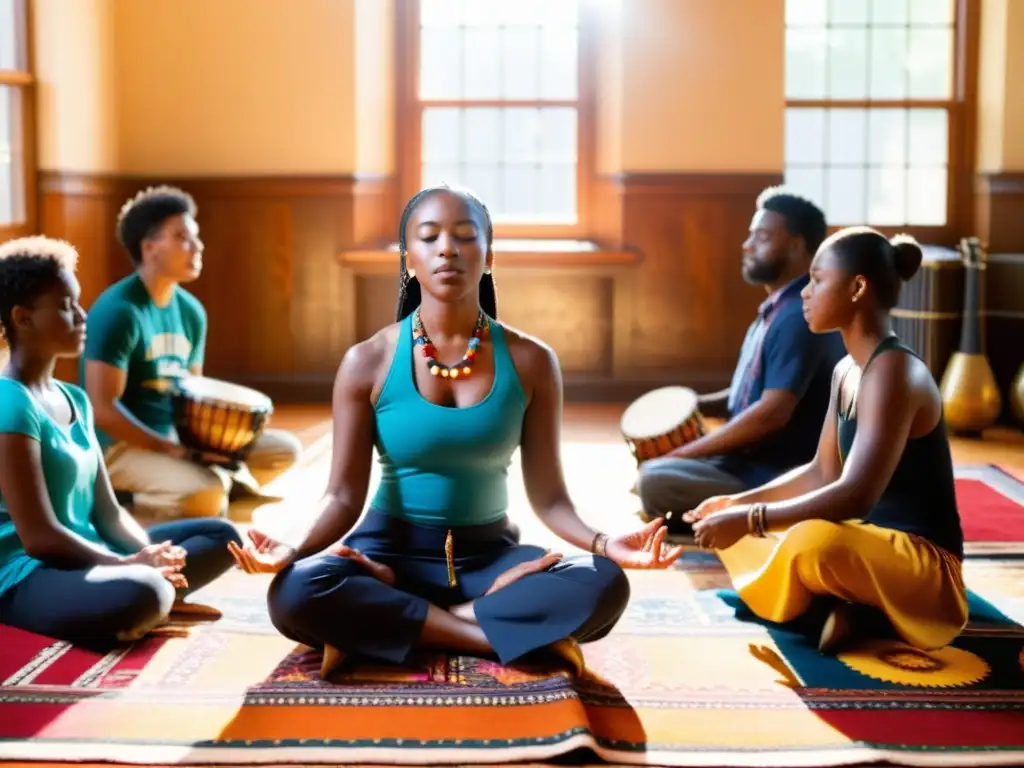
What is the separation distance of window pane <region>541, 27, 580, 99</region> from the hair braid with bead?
4679 millimetres

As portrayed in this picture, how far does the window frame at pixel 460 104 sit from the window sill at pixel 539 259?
393 millimetres

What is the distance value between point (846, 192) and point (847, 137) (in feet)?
0.92

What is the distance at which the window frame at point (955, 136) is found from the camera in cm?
743

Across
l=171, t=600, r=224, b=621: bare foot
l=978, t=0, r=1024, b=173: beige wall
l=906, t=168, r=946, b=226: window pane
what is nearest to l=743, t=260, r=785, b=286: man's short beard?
l=171, t=600, r=224, b=621: bare foot

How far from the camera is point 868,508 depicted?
10.1ft

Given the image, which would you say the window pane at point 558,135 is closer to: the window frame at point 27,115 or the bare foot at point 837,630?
the window frame at point 27,115

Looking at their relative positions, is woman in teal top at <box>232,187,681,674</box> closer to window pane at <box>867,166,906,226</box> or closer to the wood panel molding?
the wood panel molding

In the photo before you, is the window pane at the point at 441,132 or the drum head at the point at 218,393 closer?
the drum head at the point at 218,393

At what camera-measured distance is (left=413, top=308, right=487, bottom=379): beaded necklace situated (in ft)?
9.94

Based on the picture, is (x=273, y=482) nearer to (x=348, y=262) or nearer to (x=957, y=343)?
(x=348, y=262)

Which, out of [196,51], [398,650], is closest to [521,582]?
[398,650]

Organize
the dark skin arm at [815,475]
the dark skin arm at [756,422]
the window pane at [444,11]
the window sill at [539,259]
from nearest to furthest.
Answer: the dark skin arm at [815,475], the dark skin arm at [756,422], the window sill at [539,259], the window pane at [444,11]

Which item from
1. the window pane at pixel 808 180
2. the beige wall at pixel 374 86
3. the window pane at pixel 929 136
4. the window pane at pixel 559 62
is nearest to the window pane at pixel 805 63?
the window pane at pixel 808 180

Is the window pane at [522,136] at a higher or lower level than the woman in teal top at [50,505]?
higher
